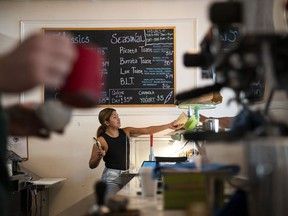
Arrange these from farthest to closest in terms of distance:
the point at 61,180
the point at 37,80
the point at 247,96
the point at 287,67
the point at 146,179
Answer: the point at 61,180 < the point at 146,179 < the point at 247,96 < the point at 287,67 < the point at 37,80

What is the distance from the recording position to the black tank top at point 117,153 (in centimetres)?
386

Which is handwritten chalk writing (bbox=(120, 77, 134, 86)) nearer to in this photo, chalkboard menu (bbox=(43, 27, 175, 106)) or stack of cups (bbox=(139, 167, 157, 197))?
chalkboard menu (bbox=(43, 27, 175, 106))

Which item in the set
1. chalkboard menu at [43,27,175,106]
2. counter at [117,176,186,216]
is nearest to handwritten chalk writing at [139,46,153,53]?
chalkboard menu at [43,27,175,106]

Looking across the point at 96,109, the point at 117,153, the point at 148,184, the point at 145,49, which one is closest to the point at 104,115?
→ the point at 96,109

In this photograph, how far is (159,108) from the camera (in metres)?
4.16

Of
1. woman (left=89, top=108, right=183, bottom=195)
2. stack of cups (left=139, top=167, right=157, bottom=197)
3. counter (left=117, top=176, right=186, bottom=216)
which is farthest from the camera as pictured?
woman (left=89, top=108, right=183, bottom=195)

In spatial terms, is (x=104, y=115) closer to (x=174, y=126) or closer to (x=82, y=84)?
(x=174, y=126)

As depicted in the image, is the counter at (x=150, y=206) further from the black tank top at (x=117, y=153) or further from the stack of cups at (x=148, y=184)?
the black tank top at (x=117, y=153)

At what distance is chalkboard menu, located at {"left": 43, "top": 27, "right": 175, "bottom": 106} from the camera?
13.7 feet

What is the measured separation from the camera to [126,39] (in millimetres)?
4227

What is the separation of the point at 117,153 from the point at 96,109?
563mm

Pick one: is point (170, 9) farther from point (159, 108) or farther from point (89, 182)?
point (89, 182)

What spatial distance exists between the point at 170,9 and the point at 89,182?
2.20m

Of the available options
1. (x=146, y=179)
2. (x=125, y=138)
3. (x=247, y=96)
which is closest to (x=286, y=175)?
(x=247, y=96)
